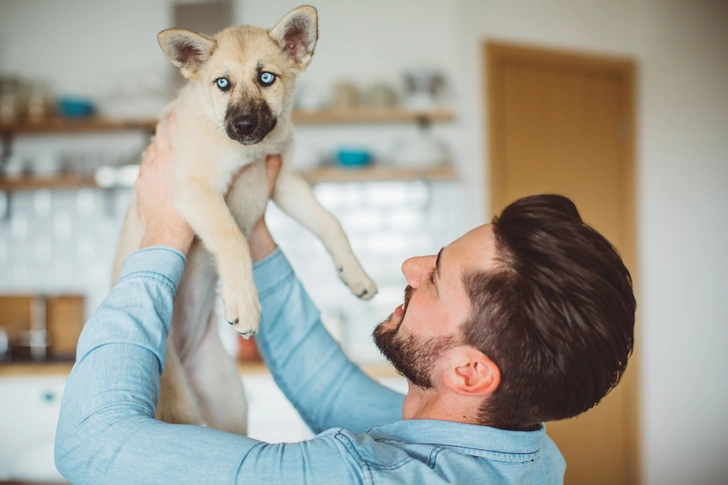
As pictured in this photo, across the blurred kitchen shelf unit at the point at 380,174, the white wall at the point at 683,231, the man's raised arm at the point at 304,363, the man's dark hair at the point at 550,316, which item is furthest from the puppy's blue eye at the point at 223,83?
the white wall at the point at 683,231

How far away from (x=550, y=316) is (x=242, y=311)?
53 cm

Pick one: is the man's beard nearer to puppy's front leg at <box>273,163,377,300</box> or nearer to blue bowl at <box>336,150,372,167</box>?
puppy's front leg at <box>273,163,377,300</box>

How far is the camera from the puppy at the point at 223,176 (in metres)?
1.21

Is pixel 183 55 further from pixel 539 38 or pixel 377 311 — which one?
pixel 539 38

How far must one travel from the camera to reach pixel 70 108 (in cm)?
352

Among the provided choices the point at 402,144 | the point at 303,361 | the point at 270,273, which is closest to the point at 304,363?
the point at 303,361

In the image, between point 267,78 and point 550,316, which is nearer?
point 550,316

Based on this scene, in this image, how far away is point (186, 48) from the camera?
4.33 feet

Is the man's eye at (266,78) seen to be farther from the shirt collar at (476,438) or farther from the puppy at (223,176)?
the shirt collar at (476,438)

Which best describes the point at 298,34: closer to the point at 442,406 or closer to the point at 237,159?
the point at 237,159

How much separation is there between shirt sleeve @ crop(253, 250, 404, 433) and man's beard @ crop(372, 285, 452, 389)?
23 cm

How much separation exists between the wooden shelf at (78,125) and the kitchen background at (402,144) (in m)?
0.03

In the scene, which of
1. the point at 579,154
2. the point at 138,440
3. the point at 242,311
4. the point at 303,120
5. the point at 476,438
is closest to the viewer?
the point at 138,440

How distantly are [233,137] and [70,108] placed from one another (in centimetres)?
278
